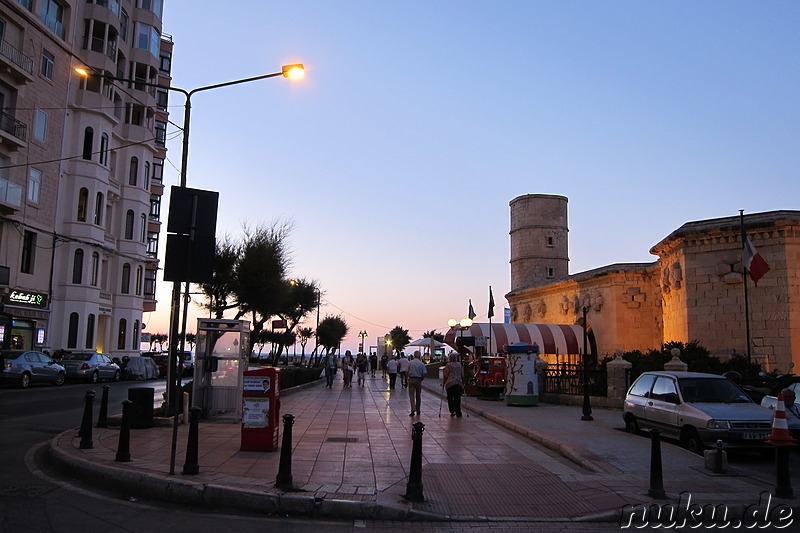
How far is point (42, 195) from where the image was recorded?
33656 millimetres

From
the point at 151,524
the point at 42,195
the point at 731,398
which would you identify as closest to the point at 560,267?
the point at 42,195

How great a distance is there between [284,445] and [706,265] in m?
21.5

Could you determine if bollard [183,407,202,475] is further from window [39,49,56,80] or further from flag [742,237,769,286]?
window [39,49,56,80]

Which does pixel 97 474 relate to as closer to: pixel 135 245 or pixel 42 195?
pixel 42 195

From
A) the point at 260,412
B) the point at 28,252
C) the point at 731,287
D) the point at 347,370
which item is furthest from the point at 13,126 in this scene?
the point at 731,287

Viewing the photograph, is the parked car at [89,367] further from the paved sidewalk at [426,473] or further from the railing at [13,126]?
the paved sidewalk at [426,473]

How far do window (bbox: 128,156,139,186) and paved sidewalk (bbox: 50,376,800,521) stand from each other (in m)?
34.4

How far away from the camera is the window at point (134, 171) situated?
43281mm

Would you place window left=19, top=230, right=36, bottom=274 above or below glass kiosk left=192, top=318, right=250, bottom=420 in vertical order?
above

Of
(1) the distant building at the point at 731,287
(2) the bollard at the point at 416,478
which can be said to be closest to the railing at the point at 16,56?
(1) the distant building at the point at 731,287

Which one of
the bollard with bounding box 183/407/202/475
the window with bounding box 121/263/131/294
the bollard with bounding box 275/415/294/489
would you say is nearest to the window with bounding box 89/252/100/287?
the window with bounding box 121/263/131/294

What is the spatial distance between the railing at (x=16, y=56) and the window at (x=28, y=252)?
8370mm

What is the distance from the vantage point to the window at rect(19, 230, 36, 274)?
32500 mm

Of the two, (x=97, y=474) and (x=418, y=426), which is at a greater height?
(x=418, y=426)
